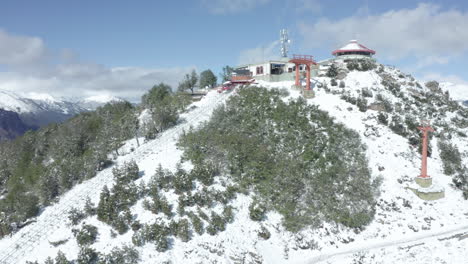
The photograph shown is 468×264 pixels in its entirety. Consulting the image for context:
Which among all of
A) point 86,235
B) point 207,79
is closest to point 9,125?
point 207,79

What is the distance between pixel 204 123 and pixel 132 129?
33.2 ft

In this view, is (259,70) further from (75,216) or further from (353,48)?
(75,216)

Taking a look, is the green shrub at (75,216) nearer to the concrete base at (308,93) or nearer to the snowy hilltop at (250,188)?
the snowy hilltop at (250,188)

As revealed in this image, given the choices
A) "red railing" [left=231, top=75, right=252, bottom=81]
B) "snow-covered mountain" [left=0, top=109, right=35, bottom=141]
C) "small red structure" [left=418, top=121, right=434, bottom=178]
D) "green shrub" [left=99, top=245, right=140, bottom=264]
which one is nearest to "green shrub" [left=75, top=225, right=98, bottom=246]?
"green shrub" [left=99, top=245, right=140, bottom=264]

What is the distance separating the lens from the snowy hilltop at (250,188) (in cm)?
2259

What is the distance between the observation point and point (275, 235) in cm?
2491

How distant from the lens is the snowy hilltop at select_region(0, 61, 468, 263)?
890 inches

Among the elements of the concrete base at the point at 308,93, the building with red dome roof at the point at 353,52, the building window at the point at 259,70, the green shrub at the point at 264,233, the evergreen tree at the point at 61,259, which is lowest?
the green shrub at the point at 264,233

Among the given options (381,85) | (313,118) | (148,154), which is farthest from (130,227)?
(381,85)

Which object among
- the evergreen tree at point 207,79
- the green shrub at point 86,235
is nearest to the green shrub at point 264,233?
the green shrub at point 86,235

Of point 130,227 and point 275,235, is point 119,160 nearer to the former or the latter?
point 130,227

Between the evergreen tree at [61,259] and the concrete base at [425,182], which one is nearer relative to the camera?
the evergreen tree at [61,259]

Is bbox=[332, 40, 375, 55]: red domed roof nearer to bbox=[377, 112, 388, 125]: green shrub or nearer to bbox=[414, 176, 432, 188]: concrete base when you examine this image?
bbox=[377, 112, 388, 125]: green shrub

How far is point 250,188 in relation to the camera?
28.7m
